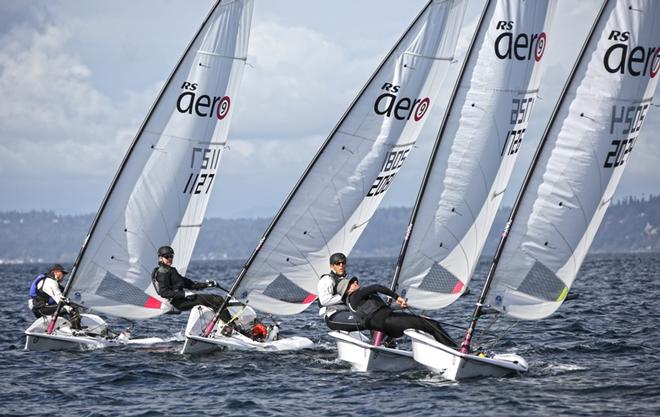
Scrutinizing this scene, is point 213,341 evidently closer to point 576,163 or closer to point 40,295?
point 40,295

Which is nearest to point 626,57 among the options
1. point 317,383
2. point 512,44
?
point 512,44

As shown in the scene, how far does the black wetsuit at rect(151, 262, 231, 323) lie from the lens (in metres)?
18.9

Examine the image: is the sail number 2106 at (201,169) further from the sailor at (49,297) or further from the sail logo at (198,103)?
the sailor at (49,297)

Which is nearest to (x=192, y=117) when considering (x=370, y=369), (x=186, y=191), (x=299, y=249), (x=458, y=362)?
(x=186, y=191)

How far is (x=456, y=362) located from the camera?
596 inches

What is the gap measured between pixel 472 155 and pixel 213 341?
18.1 ft

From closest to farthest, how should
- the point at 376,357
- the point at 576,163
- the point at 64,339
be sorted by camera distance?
the point at 576,163
the point at 376,357
the point at 64,339

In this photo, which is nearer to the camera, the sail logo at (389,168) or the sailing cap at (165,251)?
the sailing cap at (165,251)

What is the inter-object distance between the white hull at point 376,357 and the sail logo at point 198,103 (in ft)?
20.1

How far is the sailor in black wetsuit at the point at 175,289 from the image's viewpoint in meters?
18.9

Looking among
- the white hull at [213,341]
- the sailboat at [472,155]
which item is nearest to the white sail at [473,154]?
the sailboat at [472,155]

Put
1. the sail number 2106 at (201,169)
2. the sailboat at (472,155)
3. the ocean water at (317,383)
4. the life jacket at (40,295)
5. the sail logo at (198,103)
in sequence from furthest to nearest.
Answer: the sail number 2106 at (201,169)
the sail logo at (198,103)
the life jacket at (40,295)
the sailboat at (472,155)
the ocean water at (317,383)

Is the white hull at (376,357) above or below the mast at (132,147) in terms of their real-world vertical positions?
below

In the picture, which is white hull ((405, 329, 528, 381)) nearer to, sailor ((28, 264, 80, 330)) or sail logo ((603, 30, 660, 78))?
sail logo ((603, 30, 660, 78))
